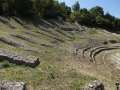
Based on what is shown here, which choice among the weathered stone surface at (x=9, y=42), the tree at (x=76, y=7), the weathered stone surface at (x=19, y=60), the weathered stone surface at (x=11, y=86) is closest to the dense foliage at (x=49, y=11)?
the tree at (x=76, y=7)

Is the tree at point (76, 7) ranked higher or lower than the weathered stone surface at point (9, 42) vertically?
higher

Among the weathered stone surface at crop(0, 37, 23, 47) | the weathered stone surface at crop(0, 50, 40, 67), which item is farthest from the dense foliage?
the weathered stone surface at crop(0, 50, 40, 67)

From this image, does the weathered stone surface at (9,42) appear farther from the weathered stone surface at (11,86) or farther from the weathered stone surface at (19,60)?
the weathered stone surface at (11,86)

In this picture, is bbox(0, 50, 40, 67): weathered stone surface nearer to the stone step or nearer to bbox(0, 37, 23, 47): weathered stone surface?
the stone step

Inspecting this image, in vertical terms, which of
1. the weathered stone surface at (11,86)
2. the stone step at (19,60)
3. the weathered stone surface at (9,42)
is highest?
the weathered stone surface at (9,42)

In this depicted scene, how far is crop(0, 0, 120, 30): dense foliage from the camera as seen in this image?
61.8m

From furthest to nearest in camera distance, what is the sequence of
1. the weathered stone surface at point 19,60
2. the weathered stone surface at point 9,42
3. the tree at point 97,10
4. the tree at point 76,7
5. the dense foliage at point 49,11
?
the tree at point 76,7
the tree at point 97,10
the dense foliage at point 49,11
the weathered stone surface at point 9,42
the weathered stone surface at point 19,60

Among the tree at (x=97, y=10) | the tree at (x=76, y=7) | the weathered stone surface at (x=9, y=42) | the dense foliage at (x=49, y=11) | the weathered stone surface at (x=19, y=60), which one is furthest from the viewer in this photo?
the tree at (x=76, y=7)

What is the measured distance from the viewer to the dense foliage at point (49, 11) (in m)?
61.8

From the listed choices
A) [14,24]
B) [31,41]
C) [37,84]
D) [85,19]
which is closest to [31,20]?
[14,24]

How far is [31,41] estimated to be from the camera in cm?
4056

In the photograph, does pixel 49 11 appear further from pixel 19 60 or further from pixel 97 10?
pixel 19 60

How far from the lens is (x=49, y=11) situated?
7675 cm

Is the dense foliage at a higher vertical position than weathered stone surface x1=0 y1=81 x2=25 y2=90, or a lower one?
higher
